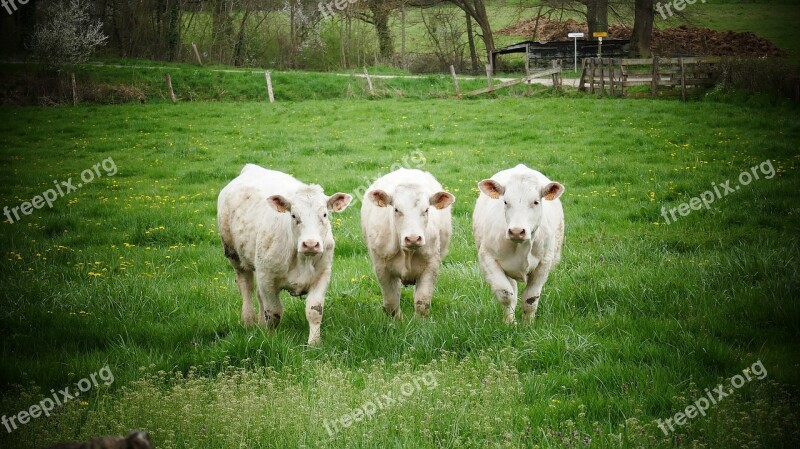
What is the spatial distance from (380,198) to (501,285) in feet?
5.20

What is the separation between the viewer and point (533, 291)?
671 cm

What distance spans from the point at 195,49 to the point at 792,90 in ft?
105

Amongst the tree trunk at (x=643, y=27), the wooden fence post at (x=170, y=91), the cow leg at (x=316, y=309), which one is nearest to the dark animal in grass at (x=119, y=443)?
the cow leg at (x=316, y=309)

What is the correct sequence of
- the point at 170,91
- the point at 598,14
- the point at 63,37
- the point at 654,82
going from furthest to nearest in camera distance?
the point at 598,14 → the point at 63,37 → the point at 170,91 → the point at 654,82

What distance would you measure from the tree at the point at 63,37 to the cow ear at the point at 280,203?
27.1 m

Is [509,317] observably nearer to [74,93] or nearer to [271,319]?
[271,319]

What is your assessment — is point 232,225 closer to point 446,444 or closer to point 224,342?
point 224,342

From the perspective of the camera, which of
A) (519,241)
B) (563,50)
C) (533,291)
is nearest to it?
(519,241)

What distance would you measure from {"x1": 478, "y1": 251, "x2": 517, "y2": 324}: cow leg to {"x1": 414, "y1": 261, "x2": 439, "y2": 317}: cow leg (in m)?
0.55

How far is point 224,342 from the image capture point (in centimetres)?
595

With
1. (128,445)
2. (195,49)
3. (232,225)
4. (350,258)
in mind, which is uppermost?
(195,49)

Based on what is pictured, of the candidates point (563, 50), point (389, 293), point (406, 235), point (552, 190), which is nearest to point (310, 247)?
point (406, 235)

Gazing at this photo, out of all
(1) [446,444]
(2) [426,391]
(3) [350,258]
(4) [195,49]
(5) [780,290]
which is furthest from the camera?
(4) [195,49]

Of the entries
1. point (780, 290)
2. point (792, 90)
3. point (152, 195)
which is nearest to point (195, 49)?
point (152, 195)
